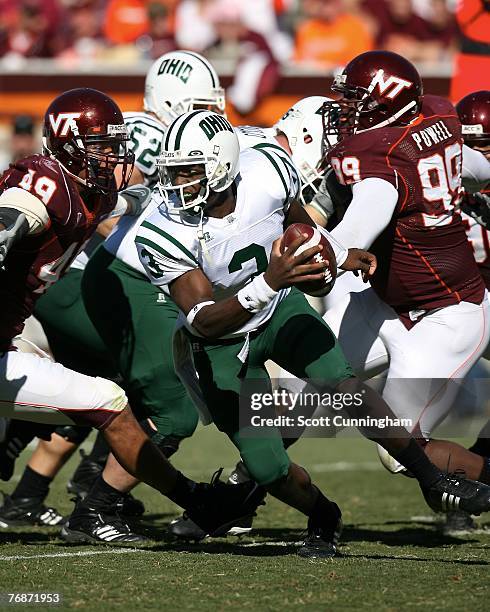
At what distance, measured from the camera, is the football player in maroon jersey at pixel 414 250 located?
15.0 feet

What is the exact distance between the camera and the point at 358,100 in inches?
187

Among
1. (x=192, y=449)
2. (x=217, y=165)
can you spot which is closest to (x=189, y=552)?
(x=217, y=165)

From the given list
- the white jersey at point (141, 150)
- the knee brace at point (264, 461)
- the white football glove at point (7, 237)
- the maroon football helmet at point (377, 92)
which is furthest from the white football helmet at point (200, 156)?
the white jersey at point (141, 150)

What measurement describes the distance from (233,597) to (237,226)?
1393 mm

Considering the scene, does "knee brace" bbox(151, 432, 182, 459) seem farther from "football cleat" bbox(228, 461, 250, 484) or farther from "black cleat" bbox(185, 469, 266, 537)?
"black cleat" bbox(185, 469, 266, 537)

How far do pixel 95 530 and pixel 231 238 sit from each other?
4.26 ft

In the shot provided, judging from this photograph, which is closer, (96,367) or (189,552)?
(189,552)

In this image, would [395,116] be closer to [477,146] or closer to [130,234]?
[477,146]

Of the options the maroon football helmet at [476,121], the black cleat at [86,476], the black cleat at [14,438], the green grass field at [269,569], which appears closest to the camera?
the green grass field at [269,569]

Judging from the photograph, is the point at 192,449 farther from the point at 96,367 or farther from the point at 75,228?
the point at 75,228

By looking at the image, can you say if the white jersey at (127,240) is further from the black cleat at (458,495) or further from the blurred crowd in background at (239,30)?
the blurred crowd in background at (239,30)

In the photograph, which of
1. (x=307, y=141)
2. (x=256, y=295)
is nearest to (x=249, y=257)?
(x=256, y=295)

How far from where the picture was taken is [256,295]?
388 centimetres

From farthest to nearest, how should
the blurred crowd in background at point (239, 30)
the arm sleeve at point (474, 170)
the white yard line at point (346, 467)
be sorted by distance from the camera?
the blurred crowd in background at point (239, 30), the white yard line at point (346, 467), the arm sleeve at point (474, 170)
